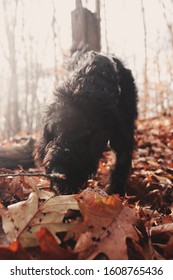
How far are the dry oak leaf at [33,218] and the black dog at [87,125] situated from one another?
2.85 feet

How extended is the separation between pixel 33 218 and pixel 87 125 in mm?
1773

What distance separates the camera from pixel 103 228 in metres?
1.74

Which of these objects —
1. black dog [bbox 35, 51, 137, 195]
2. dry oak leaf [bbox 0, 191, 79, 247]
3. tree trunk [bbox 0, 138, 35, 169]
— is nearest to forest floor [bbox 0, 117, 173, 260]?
dry oak leaf [bbox 0, 191, 79, 247]

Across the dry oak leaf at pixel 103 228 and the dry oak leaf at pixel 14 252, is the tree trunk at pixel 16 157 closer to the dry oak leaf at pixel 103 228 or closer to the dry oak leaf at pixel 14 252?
the dry oak leaf at pixel 103 228

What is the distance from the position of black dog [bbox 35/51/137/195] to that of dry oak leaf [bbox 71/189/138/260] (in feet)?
3.00

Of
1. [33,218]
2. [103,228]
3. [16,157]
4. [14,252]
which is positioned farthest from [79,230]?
[16,157]

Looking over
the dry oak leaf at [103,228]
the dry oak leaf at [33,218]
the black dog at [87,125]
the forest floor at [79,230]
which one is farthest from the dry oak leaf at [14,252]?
the black dog at [87,125]

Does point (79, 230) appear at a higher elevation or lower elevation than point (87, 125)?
lower

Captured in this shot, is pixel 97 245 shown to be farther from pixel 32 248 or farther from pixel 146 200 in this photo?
pixel 146 200

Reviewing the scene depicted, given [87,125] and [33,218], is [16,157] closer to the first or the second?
[87,125]

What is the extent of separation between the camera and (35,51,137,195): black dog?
302cm

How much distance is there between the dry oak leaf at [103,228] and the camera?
1586mm

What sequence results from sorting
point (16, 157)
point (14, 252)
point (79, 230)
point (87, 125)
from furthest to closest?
point (16, 157) → point (87, 125) → point (79, 230) → point (14, 252)
